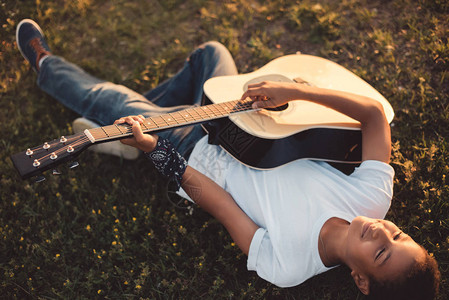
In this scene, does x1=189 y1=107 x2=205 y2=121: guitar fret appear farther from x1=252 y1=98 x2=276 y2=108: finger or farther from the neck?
the neck

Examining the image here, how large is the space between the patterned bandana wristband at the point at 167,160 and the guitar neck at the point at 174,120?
0.40 feet

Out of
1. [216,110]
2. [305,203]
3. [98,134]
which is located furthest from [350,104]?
[98,134]

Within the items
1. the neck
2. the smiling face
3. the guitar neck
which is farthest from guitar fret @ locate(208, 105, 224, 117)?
the smiling face

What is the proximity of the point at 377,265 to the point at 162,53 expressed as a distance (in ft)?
10.0

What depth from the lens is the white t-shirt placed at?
7.16ft

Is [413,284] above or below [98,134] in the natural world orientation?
below

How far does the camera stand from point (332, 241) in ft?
6.94

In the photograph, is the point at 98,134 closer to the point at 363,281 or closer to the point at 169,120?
the point at 169,120

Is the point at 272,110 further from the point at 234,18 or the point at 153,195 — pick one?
the point at 234,18

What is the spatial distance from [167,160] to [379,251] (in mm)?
1335

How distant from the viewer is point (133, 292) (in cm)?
254

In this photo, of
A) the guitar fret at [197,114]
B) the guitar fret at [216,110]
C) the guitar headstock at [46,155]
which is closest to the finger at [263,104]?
the guitar fret at [216,110]

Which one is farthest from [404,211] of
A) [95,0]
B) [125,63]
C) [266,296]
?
[95,0]

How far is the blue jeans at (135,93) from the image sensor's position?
2.79 meters
